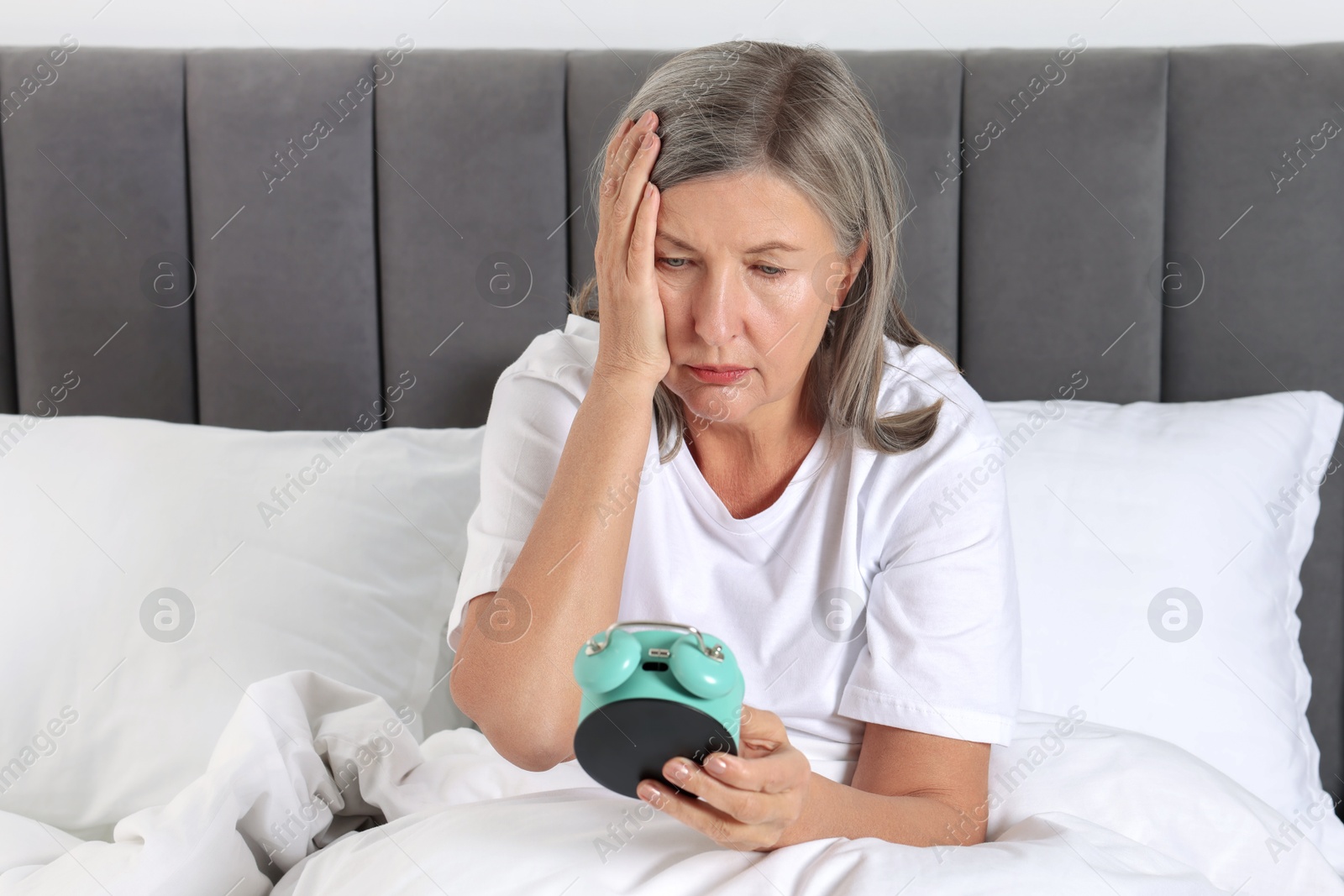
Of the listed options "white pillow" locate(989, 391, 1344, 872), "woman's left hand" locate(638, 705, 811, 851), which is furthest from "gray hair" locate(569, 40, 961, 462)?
"woman's left hand" locate(638, 705, 811, 851)

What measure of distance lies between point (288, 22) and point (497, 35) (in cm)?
32

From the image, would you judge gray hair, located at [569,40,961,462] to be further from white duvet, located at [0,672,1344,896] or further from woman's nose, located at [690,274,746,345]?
white duvet, located at [0,672,1344,896]

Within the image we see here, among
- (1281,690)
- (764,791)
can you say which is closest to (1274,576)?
(1281,690)

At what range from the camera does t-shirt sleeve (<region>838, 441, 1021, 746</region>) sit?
96cm

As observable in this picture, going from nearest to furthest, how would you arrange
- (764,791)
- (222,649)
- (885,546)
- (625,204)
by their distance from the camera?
(764,791) → (625,204) → (885,546) → (222,649)

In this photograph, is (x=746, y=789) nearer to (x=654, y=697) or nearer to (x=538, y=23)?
(x=654, y=697)

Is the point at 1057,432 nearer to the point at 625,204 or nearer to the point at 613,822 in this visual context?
the point at 625,204

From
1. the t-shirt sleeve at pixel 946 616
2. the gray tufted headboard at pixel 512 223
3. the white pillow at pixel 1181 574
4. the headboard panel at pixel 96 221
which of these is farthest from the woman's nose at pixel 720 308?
the headboard panel at pixel 96 221

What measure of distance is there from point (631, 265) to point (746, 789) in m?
0.47

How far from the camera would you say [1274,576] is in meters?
1.33

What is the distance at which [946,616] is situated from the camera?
98 cm

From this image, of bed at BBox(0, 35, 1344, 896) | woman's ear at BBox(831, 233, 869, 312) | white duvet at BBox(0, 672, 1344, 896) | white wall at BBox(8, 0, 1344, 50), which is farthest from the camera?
white wall at BBox(8, 0, 1344, 50)

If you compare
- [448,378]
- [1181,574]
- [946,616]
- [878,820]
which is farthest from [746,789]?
[448,378]

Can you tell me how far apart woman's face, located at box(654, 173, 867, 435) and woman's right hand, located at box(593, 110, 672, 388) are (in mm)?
18
